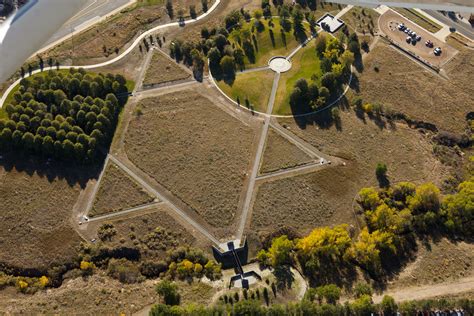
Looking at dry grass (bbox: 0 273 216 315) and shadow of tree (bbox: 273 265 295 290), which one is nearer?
dry grass (bbox: 0 273 216 315)

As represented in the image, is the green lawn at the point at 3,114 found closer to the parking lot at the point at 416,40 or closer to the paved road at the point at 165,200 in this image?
the paved road at the point at 165,200

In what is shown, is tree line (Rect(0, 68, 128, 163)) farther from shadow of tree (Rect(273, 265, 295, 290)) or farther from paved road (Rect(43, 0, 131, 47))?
shadow of tree (Rect(273, 265, 295, 290))

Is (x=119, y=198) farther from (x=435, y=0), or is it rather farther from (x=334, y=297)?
(x=435, y=0)

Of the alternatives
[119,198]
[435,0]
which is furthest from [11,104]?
[435,0]

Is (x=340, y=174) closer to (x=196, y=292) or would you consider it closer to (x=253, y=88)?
(x=253, y=88)

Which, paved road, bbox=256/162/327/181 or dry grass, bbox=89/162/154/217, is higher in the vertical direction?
dry grass, bbox=89/162/154/217

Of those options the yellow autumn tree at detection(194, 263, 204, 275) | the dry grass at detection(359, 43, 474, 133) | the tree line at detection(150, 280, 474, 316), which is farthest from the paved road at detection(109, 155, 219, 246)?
the dry grass at detection(359, 43, 474, 133)
